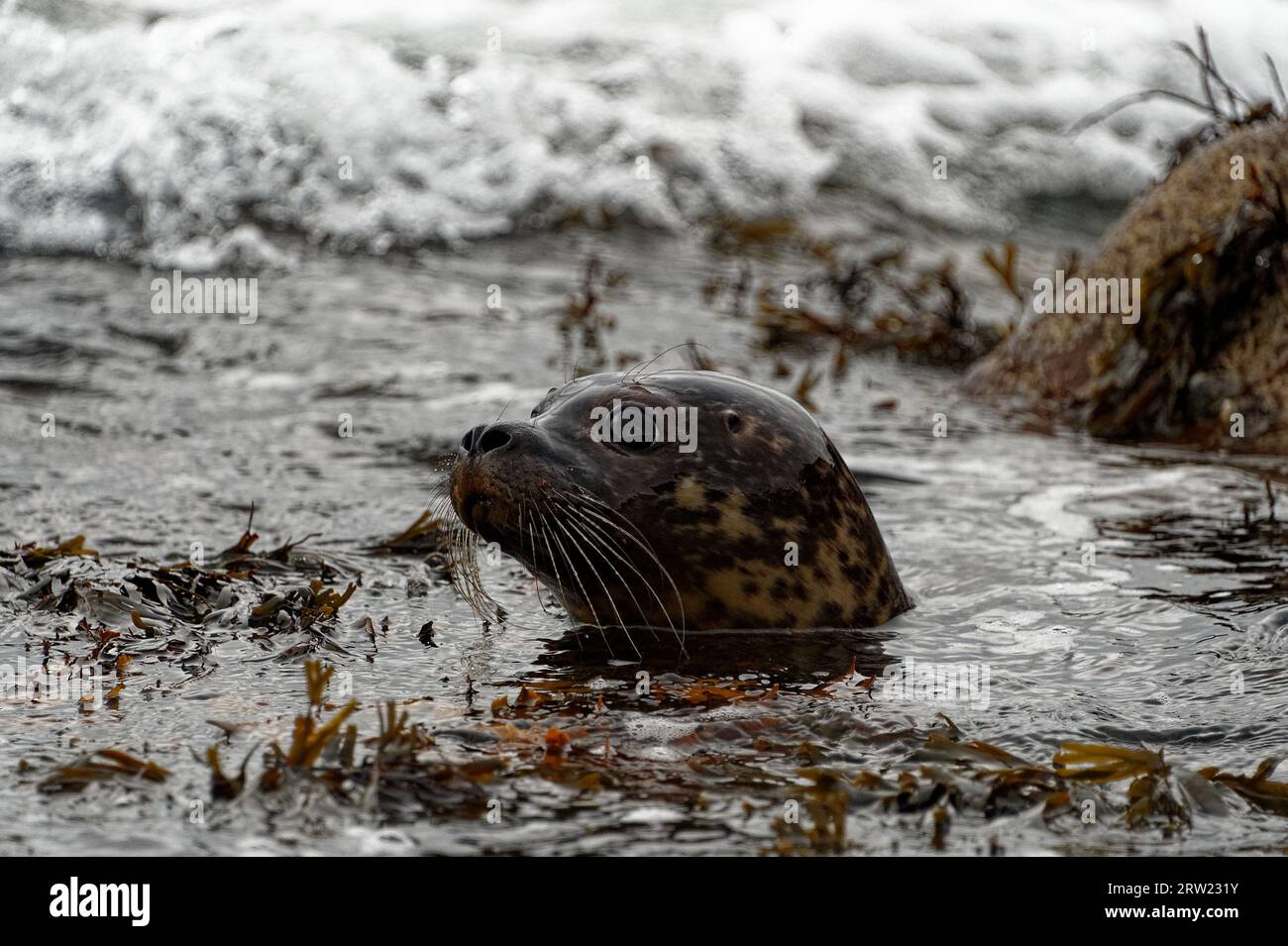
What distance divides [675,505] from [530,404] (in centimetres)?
→ 373

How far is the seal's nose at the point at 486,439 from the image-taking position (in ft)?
14.1

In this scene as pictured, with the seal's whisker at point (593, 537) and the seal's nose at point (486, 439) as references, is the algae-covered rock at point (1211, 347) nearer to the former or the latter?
the seal's whisker at point (593, 537)

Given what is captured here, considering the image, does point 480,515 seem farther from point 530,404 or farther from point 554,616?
point 530,404

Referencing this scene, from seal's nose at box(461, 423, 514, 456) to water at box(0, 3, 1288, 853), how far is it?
540 mm

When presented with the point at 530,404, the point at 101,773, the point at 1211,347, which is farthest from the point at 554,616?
the point at 1211,347

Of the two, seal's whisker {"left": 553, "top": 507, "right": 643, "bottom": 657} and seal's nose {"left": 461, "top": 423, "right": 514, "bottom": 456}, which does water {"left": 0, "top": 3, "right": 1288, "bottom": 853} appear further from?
seal's nose {"left": 461, "top": 423, "right": 514, "bottom": 456}

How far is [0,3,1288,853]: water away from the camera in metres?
3.39

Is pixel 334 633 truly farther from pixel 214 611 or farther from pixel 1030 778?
pixel 1030 778

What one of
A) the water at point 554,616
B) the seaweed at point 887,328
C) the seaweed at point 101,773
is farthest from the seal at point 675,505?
the seaweed at point 887,328

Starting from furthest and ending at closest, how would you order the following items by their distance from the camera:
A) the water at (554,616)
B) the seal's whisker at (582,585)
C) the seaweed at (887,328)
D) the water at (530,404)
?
the seaweed at (887,328), the seal's whisker at (582,585), the water at (530,404), the water at (554,616)

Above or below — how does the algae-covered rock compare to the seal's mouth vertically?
above

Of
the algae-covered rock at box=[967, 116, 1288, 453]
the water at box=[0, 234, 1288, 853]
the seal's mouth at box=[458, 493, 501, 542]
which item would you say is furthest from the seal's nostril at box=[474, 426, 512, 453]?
the algae-covered rock at box=[967, 116, 1288, 453]

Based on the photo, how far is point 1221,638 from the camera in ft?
15.3
